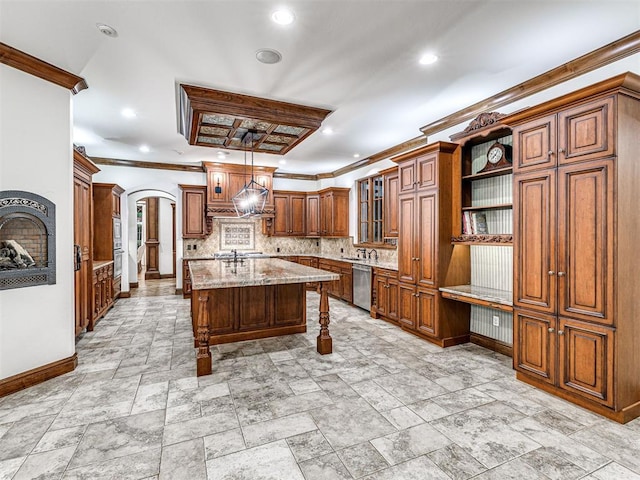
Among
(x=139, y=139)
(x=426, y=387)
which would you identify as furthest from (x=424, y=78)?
(x=139, y=139)

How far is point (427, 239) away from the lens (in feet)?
13.7

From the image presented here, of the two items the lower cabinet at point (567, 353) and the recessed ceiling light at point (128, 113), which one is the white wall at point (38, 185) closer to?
the recessed ceiling light at point (128, 113)

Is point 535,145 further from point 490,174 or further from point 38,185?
point 38,185

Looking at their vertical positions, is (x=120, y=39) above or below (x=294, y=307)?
above

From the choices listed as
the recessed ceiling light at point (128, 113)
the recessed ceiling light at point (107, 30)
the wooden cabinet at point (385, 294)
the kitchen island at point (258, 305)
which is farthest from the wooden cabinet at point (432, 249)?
the recessed ceiling light at point (128, 113)

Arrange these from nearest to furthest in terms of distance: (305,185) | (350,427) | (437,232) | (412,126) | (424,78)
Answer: (350,427), (424,78), (437,232), (412,126), (305,185)

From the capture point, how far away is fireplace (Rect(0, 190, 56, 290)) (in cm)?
284

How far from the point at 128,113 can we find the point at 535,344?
532 cm

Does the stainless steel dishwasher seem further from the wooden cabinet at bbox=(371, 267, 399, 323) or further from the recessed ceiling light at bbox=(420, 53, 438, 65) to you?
the recessed ceiling light at bbox=(420, 53, 438, 65)

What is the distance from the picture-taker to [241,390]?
2.92 metres

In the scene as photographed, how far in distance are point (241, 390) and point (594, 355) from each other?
284 centimetres

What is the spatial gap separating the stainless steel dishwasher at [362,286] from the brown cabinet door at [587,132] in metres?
3.35

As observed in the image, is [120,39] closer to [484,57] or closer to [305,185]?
[484,57]

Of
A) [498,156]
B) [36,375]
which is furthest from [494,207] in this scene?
[36,375]
